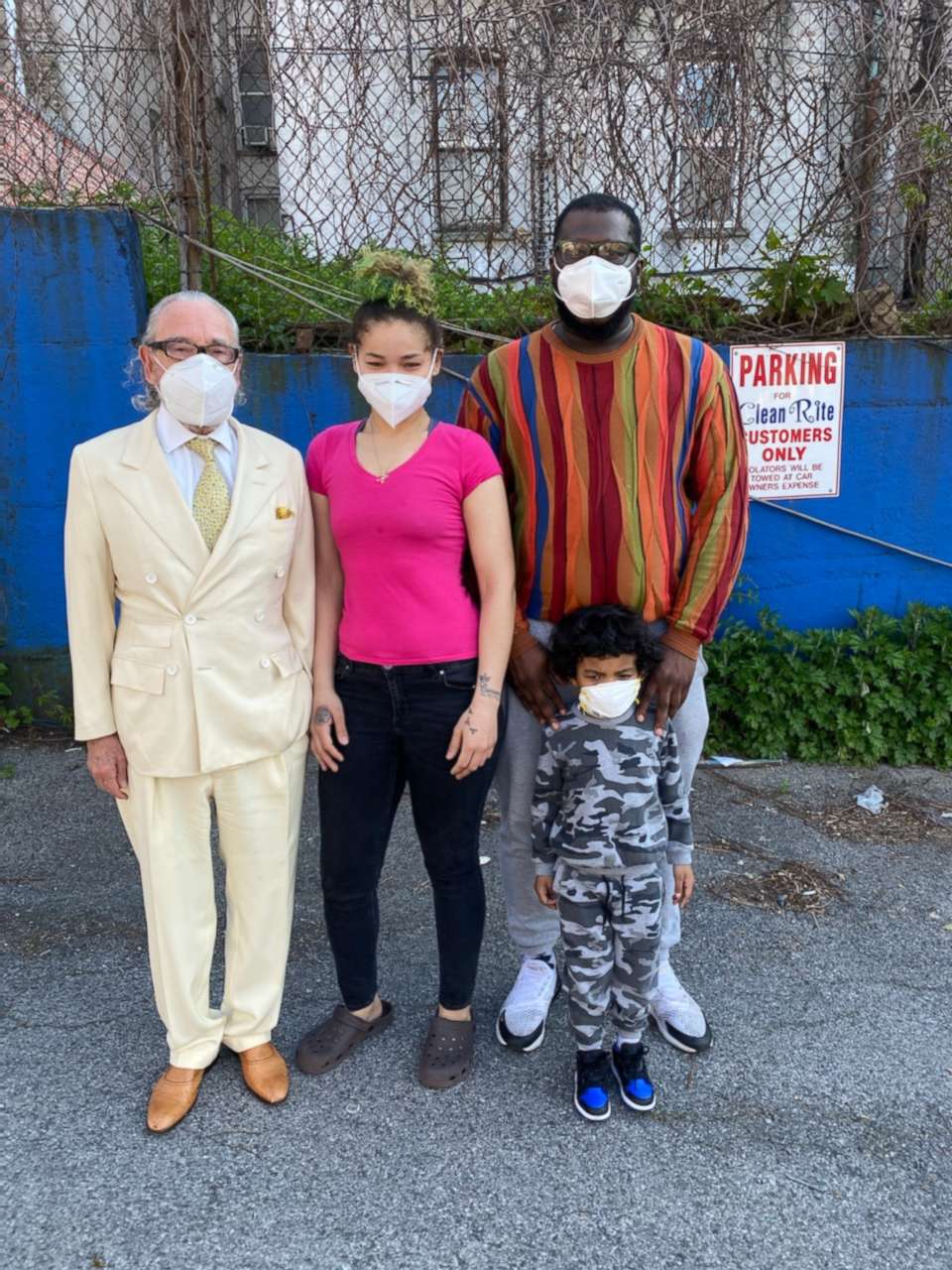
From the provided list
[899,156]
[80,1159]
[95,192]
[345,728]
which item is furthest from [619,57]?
[80,1159]

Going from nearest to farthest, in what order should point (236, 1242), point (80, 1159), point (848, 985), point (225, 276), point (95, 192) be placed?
1. point (236, 1242)
2. point (80, 1159)
3. point (848, 985)
4. point (95, 192)
5. point (225, 276)

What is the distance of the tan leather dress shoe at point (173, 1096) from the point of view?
2.44m

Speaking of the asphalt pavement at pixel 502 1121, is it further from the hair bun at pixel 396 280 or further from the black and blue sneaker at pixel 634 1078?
the hair bun at pixel 396 280

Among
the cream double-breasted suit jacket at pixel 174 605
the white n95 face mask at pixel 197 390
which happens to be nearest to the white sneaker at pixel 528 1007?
the cream double-breasted suit jacket at pixel 174 605

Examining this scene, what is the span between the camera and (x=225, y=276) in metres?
4.61

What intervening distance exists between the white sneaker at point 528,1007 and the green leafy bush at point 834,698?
6.23ft

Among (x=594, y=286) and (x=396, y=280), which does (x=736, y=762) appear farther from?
(x=396, y=280)

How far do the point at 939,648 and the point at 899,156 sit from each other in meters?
2.19

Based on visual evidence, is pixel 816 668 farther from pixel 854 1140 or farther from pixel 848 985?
pixel 854 1140

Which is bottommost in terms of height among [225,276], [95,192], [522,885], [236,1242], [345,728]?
[236,1242]

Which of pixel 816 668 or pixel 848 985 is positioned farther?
pixel 816 668

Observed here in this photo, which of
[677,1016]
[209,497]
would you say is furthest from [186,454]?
[677,1016]

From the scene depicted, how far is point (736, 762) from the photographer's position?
4.42 metres

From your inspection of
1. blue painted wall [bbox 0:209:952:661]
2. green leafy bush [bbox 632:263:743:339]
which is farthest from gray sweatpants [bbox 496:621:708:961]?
green leafy bush [bbox 632:263:743:339]
